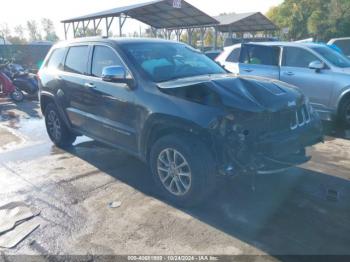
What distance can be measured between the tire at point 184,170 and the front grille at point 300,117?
111cm

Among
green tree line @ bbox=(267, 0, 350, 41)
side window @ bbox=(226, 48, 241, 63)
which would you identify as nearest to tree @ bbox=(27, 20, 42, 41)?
green tree line @ bbox=(267, 0, 350, 41)

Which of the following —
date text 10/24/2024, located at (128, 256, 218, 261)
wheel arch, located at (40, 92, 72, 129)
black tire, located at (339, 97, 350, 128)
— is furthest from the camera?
black tire, located at (339, 97, 350, 128)

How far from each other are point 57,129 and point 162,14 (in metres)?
16.3

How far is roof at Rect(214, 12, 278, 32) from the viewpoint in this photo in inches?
1008

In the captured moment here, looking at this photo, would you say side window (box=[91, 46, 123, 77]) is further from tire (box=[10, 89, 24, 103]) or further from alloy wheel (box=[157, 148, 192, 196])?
tire (box=[10, 89, 24, 103])

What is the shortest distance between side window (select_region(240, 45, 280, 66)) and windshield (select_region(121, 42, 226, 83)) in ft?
10.8

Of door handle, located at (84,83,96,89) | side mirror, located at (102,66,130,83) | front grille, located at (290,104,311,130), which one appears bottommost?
front grille, located at (290,104,311,130)

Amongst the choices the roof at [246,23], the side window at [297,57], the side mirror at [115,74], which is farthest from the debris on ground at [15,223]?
the roof at [246,23]

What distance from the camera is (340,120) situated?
7219 millimetres

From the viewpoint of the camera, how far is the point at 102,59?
483 centimetres

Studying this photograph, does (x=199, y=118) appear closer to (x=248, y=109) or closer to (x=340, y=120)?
(x=248, y=109)

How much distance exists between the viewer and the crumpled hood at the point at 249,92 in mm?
3539

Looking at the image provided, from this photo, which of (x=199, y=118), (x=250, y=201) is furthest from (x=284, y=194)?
(x=199, y=118)

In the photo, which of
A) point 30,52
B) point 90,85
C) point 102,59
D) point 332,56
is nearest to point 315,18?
point 30,52
